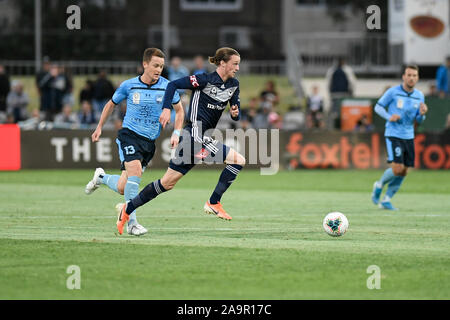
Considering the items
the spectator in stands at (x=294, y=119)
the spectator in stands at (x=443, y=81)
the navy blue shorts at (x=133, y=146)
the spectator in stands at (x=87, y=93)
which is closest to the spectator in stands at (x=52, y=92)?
the spectator in stands at (x=87, y=93)

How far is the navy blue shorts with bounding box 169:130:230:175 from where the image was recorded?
11.8m

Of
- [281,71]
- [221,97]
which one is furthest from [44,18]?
[221,97]

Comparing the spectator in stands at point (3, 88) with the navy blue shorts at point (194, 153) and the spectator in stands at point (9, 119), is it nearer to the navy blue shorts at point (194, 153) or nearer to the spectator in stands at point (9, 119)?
the spectator in stands at point (9, 119)

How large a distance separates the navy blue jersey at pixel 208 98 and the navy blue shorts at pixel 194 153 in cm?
14

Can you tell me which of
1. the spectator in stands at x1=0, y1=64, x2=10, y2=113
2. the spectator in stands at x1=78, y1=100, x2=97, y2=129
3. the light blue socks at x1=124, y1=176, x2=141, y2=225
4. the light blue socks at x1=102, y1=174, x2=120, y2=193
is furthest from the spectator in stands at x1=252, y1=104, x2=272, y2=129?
the light blue socks at x1=124, y1=176, x2=141, y2=225

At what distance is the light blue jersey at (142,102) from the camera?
469 inches

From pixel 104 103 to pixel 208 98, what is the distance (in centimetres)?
1559

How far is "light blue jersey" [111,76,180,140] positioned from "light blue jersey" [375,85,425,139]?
526 cm

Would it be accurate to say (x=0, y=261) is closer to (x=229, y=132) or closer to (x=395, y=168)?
(x=395, y=168)

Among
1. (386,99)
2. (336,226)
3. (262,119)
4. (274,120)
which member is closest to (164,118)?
(336,226)

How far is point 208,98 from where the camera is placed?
1209cm

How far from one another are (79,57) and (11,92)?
13.5 metres

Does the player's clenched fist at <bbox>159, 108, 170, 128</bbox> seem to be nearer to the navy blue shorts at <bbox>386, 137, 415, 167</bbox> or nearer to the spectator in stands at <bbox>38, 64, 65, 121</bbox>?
the navy blue shorts at <bbox>386, 137, 415, 167</bbox>

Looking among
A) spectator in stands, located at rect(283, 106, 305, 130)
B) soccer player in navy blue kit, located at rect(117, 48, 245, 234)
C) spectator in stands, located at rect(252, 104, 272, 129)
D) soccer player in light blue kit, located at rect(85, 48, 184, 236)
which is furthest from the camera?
spectator in stands, located at rect(283, 106, 305, 130)
